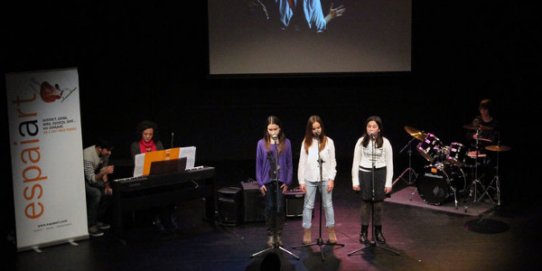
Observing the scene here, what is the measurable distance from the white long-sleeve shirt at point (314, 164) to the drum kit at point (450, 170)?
2313mm

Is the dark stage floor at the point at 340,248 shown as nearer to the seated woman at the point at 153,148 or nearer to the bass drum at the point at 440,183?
the seated woman at the point at 153,148

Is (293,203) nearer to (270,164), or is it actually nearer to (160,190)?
(270,164)

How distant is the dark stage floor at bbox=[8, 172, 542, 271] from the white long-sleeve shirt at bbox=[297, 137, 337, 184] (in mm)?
835

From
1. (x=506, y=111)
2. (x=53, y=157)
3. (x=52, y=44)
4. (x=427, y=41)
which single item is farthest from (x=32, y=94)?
(x=506, y=111)

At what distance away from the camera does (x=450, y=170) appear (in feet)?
30.2

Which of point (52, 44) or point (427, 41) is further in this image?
point (427, 41)

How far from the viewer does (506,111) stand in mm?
12539

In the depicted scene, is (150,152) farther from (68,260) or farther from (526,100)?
(526,100)

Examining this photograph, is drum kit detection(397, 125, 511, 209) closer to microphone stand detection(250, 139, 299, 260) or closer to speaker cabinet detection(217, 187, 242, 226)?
speaker cabinet detection(217, 187, 242, 226)

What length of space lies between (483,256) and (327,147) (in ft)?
6.72

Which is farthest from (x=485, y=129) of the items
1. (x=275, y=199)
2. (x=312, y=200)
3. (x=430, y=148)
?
(x=275, y=199)

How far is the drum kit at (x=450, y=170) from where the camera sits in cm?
923

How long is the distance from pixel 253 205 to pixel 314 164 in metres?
1.62

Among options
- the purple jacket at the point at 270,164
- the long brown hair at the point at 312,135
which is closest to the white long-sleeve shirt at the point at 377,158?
the long brown hair at the point at 312,135
